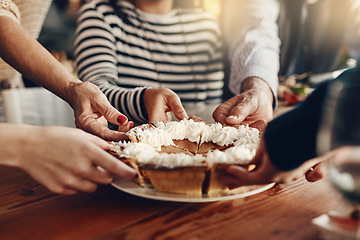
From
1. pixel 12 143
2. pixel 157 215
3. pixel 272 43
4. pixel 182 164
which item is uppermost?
pixel 272 43

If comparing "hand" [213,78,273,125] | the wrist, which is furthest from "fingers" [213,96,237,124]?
the wrist

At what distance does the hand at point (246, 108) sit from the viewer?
1174mm

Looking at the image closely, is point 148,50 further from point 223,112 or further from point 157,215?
point 157,215

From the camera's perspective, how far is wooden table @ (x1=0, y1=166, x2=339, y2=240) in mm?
617

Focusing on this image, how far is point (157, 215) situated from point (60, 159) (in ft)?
0.91

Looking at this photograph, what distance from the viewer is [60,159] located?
66 cm

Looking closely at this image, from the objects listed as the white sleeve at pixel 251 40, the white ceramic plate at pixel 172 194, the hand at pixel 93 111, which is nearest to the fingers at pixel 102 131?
the hand at pixel 93 111

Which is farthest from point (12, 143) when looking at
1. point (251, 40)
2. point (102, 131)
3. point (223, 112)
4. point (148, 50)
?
point (251, 40)

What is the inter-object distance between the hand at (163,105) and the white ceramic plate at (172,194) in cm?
58

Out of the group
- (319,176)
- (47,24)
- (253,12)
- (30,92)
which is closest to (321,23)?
(253,12)

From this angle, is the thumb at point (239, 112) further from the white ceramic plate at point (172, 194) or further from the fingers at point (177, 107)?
the white ceramic plate at point (172, 194)

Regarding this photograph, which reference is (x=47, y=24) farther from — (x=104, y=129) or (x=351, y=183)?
(x=351, y=183)

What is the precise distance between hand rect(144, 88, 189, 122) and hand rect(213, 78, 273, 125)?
0.18 meters

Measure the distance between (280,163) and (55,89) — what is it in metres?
1.10
